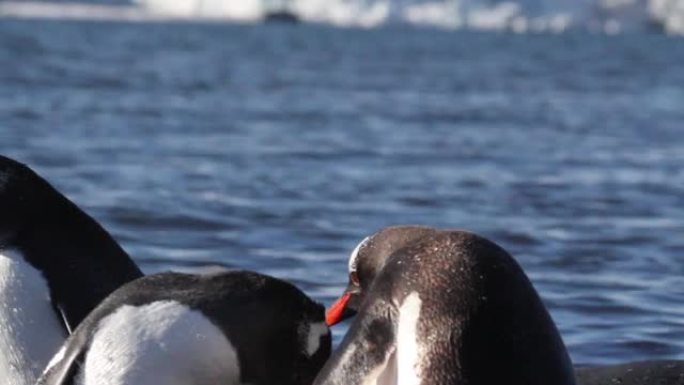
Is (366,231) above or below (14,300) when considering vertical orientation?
below

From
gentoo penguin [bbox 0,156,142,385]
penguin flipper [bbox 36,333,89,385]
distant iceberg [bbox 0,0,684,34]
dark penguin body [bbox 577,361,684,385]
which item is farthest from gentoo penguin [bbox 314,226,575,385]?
distant iceberg [bbox 0,0,684,34]

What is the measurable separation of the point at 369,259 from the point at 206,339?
495mm

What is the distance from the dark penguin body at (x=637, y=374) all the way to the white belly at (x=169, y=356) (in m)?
1.43

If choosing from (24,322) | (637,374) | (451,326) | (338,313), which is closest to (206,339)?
(338,313)

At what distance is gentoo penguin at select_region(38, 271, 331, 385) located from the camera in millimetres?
5270

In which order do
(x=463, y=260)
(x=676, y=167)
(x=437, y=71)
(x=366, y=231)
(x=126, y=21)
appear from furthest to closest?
(x=126, y=21), (x=437, y=71), (x=676, y=167), (x=366, y=231), (x=463, y=260)

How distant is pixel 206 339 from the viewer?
526 cm

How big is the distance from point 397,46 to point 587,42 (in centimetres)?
978

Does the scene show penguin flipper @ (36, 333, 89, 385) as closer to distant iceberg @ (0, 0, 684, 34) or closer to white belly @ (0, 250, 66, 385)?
white belly @ (0, 250, 66, 385)

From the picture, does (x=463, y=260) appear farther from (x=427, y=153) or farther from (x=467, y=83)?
(x=467, y=83)

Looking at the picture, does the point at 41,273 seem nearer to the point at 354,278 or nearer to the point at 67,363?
the point at 67,363

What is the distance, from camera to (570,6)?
65688 millimetres

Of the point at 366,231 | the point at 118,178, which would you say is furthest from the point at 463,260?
the point at 118,178

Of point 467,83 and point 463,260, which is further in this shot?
point 467,83
